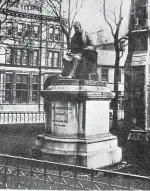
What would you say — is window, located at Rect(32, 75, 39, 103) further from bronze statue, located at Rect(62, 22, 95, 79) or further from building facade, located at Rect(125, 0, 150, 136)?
bronze statue, located at Rect(62, 22, 95, 79)

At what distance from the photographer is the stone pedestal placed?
878cm

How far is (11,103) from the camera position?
3259 cm

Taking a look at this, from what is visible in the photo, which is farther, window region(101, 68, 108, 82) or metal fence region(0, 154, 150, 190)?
window region(101, 68, 108, 82)

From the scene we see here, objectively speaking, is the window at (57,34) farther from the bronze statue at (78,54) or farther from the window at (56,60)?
the bronze statue at (78,54)

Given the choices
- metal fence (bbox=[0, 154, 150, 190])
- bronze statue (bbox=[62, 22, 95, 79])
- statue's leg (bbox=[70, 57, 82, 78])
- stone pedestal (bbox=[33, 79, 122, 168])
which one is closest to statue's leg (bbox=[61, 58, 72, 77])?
bronze statue (bbox=[62, 22, 95, 79])

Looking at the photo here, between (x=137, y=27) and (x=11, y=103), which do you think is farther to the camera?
(x=11, y=103)

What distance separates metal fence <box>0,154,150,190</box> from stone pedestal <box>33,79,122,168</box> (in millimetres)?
2137

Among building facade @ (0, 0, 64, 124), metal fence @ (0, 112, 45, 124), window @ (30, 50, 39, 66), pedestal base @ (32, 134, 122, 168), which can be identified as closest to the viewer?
pedestal base @ (32, 134, 122, 168)

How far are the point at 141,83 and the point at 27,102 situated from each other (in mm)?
17568

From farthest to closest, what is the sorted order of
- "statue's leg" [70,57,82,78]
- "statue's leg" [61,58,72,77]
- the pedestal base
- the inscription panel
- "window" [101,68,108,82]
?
"window" [101,68,108,82], "statue's leg" [61,58,72,77], "statue's leg" [70,57,82,78], the inscription panel, the pedestal base

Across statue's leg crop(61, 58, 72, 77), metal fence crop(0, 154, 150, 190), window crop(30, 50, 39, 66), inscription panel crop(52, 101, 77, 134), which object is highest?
window crop(30, 50, 39, 66)

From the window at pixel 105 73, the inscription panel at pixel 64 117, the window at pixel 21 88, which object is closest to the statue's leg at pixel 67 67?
the inscription panel at pixel 64 117

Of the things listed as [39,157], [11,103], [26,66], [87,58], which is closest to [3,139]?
[39,157]

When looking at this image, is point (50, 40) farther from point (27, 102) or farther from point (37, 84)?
point (27, 102)
